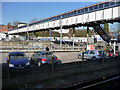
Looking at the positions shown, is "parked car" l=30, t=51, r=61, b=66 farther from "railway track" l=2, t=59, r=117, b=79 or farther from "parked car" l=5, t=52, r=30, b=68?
"railway track" l=2, t=59, r=117, b=79

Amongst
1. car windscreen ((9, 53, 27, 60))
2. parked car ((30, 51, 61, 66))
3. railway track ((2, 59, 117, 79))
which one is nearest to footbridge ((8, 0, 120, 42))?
railway track ((2, 59, 117, 79))

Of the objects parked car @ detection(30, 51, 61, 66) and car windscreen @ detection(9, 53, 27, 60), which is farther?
parked car @ detection(30, 51, 61, 66)

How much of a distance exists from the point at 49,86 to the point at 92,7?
1137 inches

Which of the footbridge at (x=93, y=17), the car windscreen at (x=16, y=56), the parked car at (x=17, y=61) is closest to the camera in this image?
the parked car at (x=17, y=61)

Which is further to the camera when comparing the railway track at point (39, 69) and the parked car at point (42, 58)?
the parked car at point (42, 58)

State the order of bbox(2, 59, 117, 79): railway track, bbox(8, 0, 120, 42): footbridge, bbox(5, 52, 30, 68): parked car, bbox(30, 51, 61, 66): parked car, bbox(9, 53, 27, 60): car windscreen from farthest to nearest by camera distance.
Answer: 1. bbox(8, 0, 120, 42): footbridge
2. bbox(30, 51, 61, 66): parked car
3. bbox(9, 53, 27, 60): car windscreen
4. bbox(5, 52, 30, 68): parked car
5. bbox(2, 59, 117, 79): railway track

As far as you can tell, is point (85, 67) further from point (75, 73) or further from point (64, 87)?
point (64, 87)

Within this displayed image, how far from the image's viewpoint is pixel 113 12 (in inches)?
1139

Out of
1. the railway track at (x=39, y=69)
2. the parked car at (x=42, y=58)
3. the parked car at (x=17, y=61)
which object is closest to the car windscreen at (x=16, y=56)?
the parked car at (x=17, y=61)

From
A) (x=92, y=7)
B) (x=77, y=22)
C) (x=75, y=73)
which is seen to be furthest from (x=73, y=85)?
(x=77, y=22)

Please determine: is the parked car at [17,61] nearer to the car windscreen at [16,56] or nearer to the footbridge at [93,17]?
the car windscreen at [16,56]

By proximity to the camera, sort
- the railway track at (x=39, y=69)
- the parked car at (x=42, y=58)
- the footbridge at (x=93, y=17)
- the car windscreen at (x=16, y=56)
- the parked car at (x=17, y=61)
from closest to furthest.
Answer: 1. the railway track at (x=39, y=69)
2. the parked car at (x=17, y=61)
3. the car windscreen at (x=16, y=56)
4. the parked car at (x=42, y=58)
5. the footbridge at (x=93, y=17)

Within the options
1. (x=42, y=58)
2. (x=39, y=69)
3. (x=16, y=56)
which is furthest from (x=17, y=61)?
(x=42, y=58)

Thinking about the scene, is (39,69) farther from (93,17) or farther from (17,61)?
(93,17)
